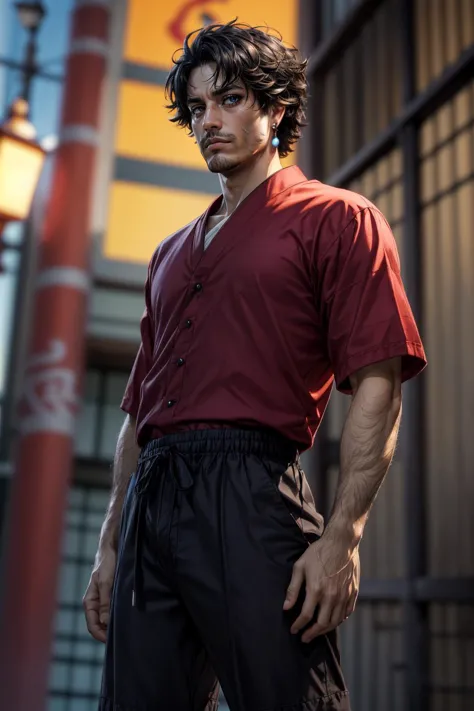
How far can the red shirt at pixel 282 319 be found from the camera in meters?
1.53

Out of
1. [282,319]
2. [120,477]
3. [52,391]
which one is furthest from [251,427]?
[52,391]

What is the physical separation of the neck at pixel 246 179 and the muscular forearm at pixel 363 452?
1.62 ft

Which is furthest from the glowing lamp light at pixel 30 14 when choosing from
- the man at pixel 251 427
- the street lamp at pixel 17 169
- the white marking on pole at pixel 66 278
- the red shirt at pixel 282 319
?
the red shirt at pixel 282 319

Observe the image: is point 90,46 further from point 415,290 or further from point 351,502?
point 351,502

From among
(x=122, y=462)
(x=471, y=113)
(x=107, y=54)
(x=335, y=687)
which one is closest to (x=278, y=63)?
(x=122, y=462)

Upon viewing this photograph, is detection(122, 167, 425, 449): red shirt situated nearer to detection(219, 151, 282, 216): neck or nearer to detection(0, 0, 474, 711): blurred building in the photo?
detection(219, 151, 282, 216): neck

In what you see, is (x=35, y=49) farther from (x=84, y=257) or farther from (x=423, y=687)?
(x=423, y=687)

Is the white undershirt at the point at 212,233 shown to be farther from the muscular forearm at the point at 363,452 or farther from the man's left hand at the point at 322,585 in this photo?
the man's left hand at the point at 322,585

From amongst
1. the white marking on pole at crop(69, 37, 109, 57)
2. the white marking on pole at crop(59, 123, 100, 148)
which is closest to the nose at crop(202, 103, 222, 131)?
the white marking on pole at crop(59, 123, 100, 148)

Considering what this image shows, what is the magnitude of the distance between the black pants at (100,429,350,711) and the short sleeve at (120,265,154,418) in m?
0.30

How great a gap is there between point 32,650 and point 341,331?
22.5 ft

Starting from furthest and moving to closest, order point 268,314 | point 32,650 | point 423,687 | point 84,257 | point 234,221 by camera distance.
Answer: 1. point 84,257
2. point 32,650
3. point 423,687
4. point 234,221
5. point 268,314

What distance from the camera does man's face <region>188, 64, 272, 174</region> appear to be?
1.69m

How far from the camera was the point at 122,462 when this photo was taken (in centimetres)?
188
